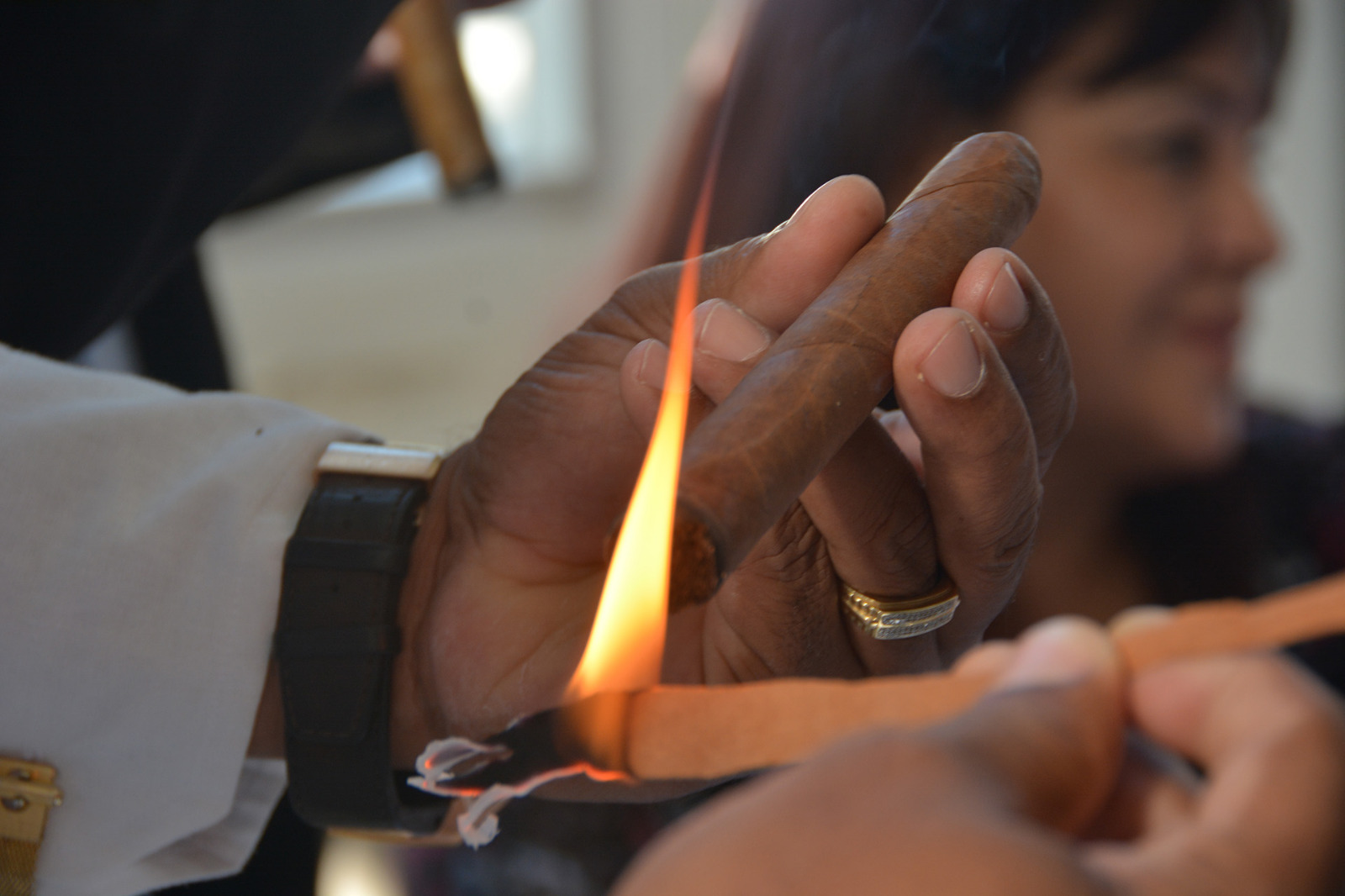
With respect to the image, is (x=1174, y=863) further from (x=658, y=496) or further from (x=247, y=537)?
(x=247, y=537)

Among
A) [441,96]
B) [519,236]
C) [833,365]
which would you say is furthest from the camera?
[519,236]

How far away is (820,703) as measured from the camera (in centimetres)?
27

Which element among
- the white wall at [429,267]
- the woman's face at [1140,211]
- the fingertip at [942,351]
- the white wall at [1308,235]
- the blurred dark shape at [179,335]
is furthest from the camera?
the white wall at [429,267]

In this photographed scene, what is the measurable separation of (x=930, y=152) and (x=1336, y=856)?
356mm

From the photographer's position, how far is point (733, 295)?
1.39 feet

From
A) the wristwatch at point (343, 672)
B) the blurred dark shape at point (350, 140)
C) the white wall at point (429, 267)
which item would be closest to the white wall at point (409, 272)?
the white wall at point (429, 267)

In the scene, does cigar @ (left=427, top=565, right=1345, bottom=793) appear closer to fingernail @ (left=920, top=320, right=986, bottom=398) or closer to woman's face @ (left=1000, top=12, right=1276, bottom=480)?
fingernail @ (left=920, top=320, right=986, bottom=398)

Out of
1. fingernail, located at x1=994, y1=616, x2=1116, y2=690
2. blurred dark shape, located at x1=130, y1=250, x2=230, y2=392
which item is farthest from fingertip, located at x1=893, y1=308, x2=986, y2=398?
blurred dark shape, located at x1=130, y1=250, x2=230, y2=392

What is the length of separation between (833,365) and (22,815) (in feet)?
1.34

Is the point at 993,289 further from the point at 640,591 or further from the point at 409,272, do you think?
the point at 409,272

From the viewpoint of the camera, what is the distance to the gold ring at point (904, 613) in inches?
16.4

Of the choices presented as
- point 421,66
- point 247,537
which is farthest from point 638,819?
point 421,66

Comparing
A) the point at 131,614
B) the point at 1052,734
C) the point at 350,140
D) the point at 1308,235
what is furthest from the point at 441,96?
the point at 1308,235

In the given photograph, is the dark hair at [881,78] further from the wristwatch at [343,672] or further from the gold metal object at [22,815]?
the gold metal object at [22,815]
